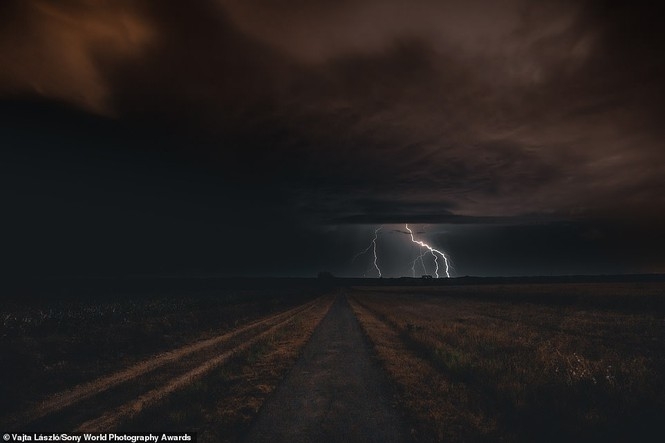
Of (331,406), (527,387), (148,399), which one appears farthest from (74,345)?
(527,387)

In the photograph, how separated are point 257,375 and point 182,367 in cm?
397

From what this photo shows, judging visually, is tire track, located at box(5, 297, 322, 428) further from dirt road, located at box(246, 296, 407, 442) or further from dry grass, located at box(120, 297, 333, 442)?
dirt road, located at box(246, 296, 407, 442)

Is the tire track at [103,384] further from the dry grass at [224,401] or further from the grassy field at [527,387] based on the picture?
the grassy field at [527,387]

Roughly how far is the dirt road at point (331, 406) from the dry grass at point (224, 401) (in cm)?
44

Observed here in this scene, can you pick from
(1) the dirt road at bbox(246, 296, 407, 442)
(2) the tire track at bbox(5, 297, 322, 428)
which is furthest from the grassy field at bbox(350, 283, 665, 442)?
(2) the tire track at bbox(5, 297, 322, 428)

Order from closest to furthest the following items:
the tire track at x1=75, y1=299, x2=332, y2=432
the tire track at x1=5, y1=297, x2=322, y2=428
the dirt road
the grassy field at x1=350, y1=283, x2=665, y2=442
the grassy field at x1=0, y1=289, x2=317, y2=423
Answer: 1. the dirt road
2. the grassy field at x1=350, y1=283, x2=665, y2=442
3. the tire track at x1=75, y1=299, x2=332, y2=432
4. the tire track at x1=5, y1=297, x2=322, y2=428
5. the grassy field at x1=0, y1=289, x2=317, y2=423

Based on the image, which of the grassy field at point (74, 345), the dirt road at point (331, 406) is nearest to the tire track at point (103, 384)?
the grassy field at point (74, 345)

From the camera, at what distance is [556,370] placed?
39.0 ft

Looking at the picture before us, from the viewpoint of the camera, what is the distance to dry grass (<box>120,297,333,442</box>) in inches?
319

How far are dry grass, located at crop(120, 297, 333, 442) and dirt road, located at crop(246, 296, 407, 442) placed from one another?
0.44 meters

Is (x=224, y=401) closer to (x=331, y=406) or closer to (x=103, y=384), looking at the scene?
(x=331, y=406)

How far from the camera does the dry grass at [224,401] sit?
26.6ft

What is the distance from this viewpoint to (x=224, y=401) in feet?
31.9

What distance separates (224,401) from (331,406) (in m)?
3.02
